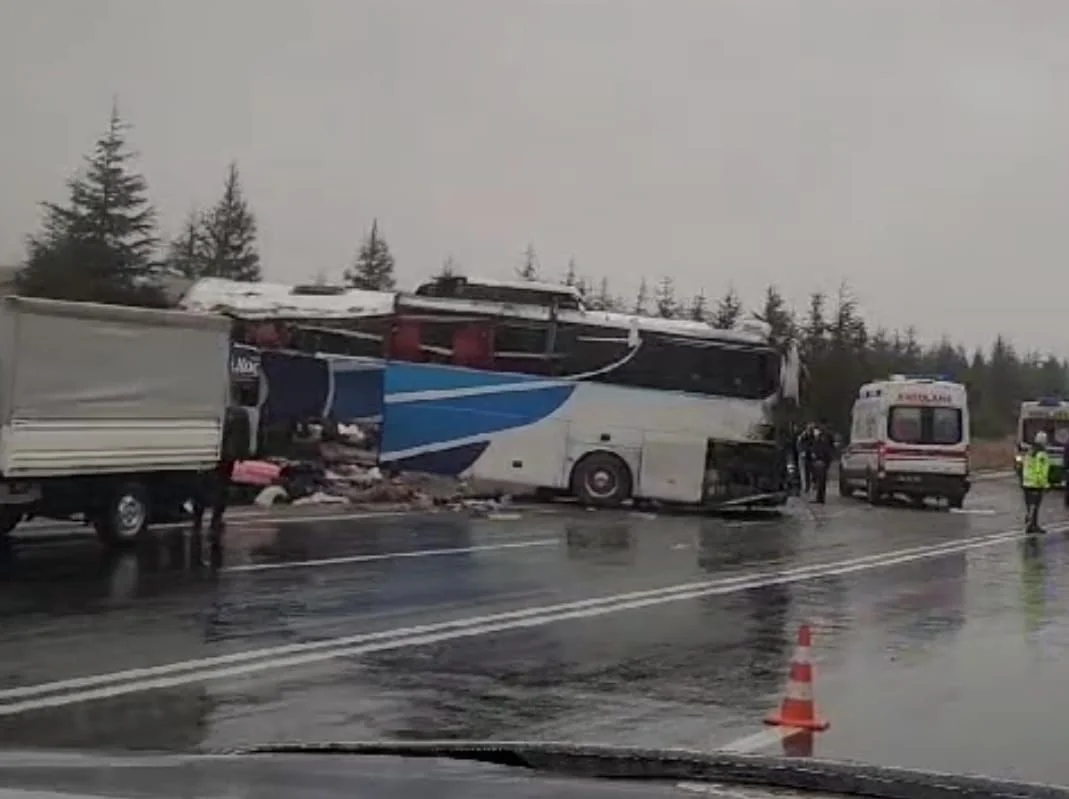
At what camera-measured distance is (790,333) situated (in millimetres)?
59281

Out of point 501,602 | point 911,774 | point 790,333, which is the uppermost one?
point 790,333

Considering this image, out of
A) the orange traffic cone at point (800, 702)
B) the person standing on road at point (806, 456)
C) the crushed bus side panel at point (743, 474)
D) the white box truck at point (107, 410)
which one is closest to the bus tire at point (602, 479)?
the crushed bus side panel at point (743, 474)

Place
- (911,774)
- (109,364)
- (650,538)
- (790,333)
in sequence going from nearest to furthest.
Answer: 1. (911,774)
2. (109,364)
3. (650,538)
4. (790,333)

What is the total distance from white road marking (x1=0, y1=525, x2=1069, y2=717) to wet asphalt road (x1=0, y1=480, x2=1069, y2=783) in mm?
32

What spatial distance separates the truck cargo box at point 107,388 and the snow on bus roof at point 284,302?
10.7 metres

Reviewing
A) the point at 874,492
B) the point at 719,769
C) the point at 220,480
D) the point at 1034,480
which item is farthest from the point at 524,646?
the point at 874,492

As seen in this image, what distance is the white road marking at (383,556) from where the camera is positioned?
16.9 m

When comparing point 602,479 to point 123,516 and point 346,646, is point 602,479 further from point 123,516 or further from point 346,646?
point 346,646

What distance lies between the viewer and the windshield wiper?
9.50 feet

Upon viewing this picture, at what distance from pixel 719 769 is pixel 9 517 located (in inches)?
600

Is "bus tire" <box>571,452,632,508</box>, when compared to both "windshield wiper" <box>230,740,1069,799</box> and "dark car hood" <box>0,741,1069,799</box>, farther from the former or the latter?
"dark car hood" <box>0,741,1069,799</box>

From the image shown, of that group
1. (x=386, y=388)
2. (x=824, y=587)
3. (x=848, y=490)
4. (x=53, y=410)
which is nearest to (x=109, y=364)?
(x=53, y=410)

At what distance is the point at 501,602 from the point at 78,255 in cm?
3312

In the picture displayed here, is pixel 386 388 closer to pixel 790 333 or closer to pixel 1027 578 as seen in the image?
pixel 1027 578
